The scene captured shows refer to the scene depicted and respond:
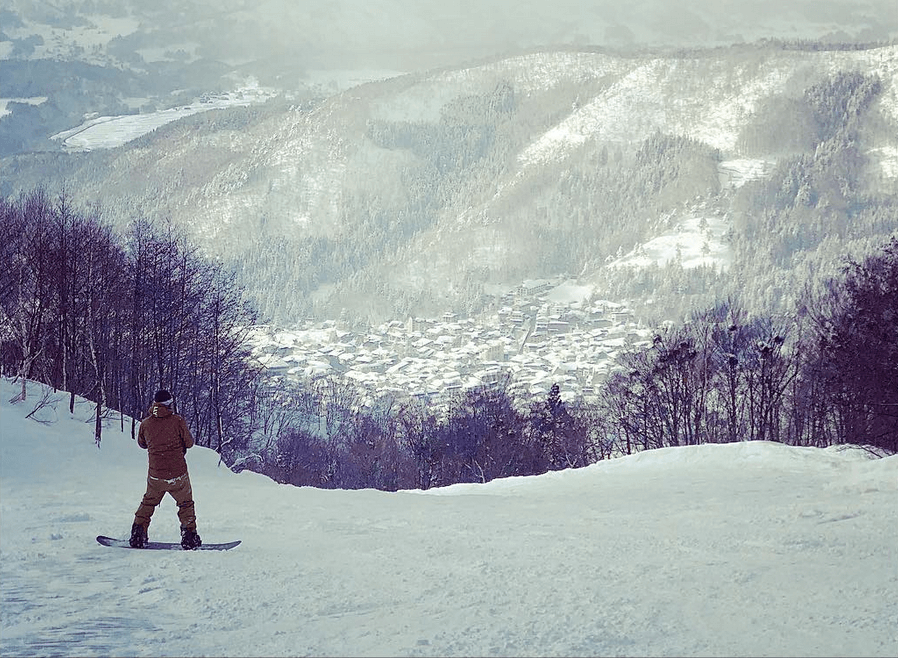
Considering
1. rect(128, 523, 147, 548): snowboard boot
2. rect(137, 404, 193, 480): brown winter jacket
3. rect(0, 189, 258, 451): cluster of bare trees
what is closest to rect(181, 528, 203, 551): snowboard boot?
rect(128, 523, 147, 548): snowboard boot

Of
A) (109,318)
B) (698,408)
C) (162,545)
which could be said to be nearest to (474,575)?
(162,545)

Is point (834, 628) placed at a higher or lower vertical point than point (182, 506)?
lower

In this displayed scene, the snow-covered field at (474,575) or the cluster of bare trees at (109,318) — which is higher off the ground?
the cluster of bare trees at (109,318)

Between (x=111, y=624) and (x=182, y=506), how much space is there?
3.59m

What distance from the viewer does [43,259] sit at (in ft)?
112

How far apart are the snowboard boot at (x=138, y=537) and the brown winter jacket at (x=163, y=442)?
27.3 inches

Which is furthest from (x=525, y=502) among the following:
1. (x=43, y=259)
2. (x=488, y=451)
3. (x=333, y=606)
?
(x=488, y=451)

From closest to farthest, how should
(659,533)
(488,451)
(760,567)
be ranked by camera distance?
(760,567)
(659,533)
(488,451)

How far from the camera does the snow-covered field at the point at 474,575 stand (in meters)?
7.40

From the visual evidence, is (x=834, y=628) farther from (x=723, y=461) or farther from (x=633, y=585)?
(x=723, y=461)

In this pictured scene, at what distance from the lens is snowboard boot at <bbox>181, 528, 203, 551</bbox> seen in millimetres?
11211

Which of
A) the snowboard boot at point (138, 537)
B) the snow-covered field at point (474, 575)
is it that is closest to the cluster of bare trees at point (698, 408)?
the snow-covered field at point (474, 575)

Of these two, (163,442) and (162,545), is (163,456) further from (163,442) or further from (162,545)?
(162,545)

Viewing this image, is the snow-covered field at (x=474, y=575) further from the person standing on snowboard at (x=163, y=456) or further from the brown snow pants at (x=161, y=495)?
the person standing on snowboard at (x=163, y=456)
